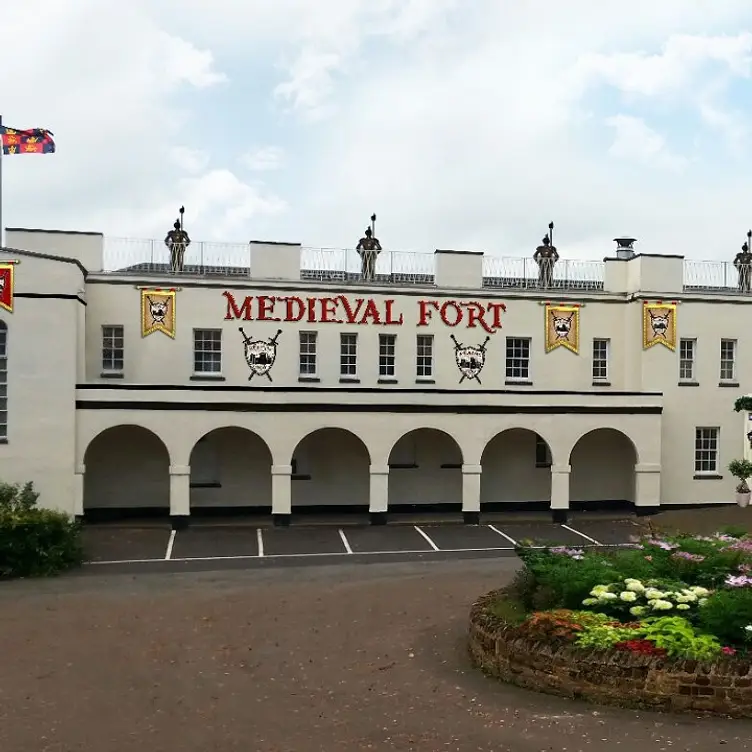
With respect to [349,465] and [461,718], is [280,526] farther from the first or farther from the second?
[461,718]

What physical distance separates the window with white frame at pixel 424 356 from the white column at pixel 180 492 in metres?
9.50

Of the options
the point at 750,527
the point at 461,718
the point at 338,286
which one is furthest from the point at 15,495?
the point at 750,527

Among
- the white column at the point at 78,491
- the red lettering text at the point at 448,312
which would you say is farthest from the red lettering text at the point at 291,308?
the white column at the point at 78,491

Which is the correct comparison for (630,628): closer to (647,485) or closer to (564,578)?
(564,578)

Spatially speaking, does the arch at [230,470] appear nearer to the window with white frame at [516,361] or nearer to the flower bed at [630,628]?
the window with white frame at [516,361]

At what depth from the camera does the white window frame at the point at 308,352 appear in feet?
105

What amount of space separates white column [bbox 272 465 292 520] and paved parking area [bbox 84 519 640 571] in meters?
0.61

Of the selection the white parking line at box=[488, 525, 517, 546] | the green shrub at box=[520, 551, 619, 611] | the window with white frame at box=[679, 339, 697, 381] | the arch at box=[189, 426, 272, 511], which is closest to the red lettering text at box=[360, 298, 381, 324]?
the arch at box=[189, 426, 272, 511]

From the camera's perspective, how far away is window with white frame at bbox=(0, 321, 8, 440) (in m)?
27.1

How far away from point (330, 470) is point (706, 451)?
14.5 metres

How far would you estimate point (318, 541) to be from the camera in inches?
1078

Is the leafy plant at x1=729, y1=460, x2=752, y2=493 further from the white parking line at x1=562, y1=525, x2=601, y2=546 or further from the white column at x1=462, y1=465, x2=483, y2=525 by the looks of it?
the white column at x1=462, y1=465, x2=483, y2=525

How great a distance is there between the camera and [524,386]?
109 feet

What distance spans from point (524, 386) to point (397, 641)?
65.1ft
